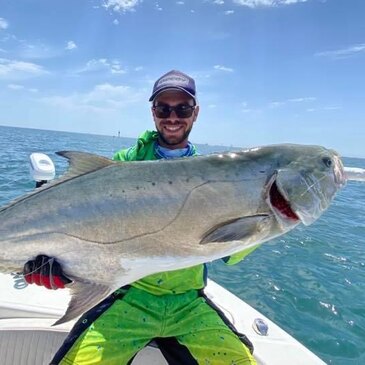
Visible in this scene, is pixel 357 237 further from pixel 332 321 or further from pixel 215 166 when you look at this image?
pixel 215 166

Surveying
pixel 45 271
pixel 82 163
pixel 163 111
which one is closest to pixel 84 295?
pixel 45 271

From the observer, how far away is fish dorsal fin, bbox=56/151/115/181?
92.5 inches

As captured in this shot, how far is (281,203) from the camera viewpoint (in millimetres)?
2258

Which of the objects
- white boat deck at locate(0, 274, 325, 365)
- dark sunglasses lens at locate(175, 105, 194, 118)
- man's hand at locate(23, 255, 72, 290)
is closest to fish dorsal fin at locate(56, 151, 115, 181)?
Result: man's hand at locate(23, 255, 72, 290)

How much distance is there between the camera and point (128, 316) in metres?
2.84

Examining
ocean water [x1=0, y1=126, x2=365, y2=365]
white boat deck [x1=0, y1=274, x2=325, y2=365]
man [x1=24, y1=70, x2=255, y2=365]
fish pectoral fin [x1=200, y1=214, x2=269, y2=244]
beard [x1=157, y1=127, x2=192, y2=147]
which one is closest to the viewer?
fish pectoral fin [x1=200, y1=214, x2=269, y2=244]

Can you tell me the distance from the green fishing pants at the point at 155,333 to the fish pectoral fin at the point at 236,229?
1013 millimetres

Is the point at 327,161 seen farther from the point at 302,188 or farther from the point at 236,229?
the point at 236,229

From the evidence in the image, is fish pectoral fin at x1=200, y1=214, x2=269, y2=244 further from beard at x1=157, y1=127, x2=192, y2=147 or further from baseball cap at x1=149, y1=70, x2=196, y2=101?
baseball cap at x1=149, y1=70, x2=196, y2=101

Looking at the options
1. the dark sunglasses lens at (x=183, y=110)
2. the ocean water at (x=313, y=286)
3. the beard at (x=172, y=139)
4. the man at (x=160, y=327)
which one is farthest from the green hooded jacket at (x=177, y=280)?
the ocean water at (x=313, y=286)

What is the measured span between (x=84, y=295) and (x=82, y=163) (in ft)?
2.77

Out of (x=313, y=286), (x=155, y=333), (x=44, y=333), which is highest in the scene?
(x=155, y=333)

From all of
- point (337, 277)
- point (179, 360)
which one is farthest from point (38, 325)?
point (337, 277)

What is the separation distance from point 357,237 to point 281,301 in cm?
564
